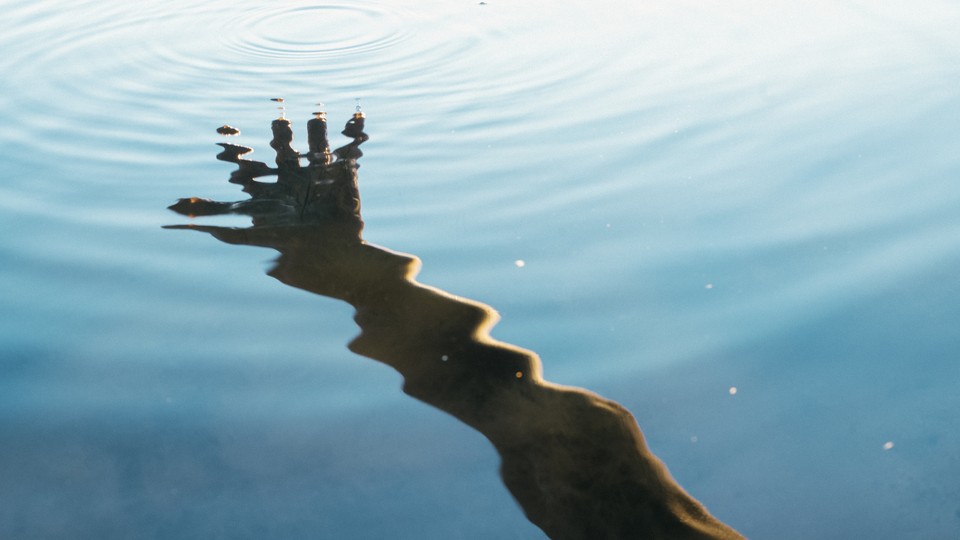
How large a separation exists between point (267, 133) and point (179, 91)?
674mm

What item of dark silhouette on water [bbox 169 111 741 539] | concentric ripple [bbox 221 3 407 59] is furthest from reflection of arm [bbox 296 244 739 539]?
concentric ripple [bbox 221 3 407 59]

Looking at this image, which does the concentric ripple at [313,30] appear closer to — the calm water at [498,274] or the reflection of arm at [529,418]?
the calm water at [498,274]

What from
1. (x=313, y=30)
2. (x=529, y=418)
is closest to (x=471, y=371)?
(x=529, y=418)

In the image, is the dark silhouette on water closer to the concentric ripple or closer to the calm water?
the calm water

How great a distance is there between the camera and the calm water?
1.74m

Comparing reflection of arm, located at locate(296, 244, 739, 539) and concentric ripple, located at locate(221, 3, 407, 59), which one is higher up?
concentric ripple, located at locate(221, 3, 407, 59)

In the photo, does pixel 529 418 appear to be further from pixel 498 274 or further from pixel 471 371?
pixel 498 274

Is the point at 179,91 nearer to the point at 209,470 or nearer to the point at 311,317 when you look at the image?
the point at 311,317

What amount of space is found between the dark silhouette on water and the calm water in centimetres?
5

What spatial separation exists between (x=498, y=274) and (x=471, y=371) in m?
0.45

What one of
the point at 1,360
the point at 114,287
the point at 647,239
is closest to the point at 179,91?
the point at 114,287

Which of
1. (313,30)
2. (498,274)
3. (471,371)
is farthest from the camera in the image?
(313,30)

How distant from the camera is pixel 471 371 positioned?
2029 millimetres

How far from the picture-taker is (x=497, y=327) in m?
2.18
